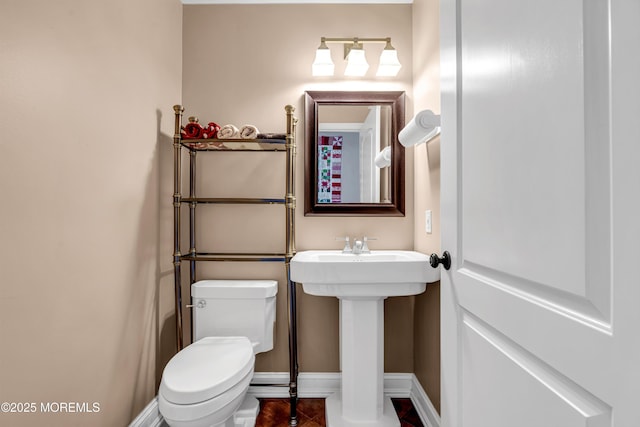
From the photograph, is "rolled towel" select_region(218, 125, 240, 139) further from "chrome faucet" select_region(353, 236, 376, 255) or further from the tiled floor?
the tiled floor

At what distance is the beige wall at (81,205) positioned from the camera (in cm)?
99

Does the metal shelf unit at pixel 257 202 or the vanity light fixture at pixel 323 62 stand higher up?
the vanity light fixture at pixel 323 62

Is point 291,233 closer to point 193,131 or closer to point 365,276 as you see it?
point 365,276

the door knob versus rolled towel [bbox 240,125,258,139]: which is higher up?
rolled towel [bbox 240,125,258,139]

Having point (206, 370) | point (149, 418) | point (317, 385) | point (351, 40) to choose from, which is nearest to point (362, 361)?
point (317, 385)

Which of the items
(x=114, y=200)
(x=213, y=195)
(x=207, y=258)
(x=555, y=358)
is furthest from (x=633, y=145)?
(x=213, y=195)

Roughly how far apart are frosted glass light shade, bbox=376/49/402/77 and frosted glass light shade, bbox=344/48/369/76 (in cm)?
9

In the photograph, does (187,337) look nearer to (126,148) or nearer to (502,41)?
(126,148)

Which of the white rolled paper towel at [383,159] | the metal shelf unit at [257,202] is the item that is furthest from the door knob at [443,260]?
the white rolled paper towel at [383,159]

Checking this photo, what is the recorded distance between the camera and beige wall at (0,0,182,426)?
38.9 inches

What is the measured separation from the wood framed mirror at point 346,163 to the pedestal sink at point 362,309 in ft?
1.53

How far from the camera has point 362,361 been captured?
1.59 m

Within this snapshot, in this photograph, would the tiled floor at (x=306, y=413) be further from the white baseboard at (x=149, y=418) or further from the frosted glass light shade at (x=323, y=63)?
the frosted glass light shade at (x=323, y=63)

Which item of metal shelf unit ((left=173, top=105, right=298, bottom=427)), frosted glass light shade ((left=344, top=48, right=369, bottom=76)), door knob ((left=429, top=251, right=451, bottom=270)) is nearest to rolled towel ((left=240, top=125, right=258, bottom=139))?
metal shelf unit ((left=173, top=105, right=298, bottom=427))
